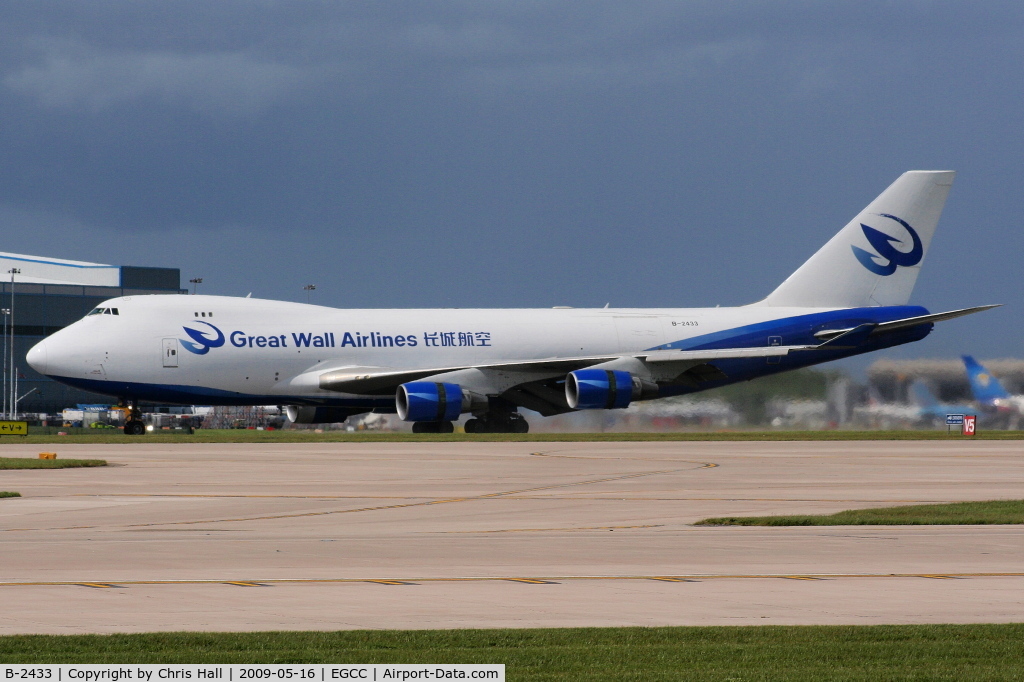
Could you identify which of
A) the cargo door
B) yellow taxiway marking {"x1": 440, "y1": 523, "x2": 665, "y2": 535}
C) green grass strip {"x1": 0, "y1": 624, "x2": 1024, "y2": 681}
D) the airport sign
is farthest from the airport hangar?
green grass strip {"x1": 0, "y1": 624, "x2": 1024, "y2": 681}

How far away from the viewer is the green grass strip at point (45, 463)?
31.5 meters

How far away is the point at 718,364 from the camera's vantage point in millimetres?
55438

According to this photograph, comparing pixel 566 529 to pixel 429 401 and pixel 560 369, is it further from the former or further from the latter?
pixel 560 369

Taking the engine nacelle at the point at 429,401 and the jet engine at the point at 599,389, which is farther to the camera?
the jet engine at the point at 599,389

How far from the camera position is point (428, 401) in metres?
50.8

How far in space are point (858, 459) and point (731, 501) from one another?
14.1 metres

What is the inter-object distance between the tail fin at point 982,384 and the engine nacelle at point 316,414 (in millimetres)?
23724

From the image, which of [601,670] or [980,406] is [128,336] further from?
[601,670]

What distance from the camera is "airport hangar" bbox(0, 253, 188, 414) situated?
114 meters

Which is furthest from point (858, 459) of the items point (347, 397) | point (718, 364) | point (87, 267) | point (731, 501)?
point (87, 267)

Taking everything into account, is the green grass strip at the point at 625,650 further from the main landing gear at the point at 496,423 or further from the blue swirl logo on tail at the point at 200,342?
the main landing gear at the point at 496,423

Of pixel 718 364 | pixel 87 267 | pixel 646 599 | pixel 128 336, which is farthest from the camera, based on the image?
pixel 87 267

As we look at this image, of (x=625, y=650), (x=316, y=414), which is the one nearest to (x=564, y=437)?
(x=316, y=414)
